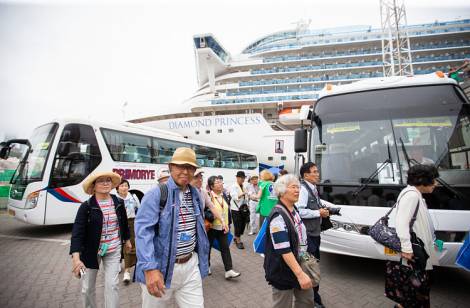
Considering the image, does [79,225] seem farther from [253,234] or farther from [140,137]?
[140,137]

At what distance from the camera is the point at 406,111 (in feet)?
11.6

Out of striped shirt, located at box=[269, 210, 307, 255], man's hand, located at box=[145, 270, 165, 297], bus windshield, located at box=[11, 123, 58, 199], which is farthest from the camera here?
bus windshield, located at box=[11, 123, 58, 199]

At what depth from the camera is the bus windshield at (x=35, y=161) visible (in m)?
6.07

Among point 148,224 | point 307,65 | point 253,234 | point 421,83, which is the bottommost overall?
point 253,234

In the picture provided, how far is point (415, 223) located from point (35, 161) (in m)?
8.13

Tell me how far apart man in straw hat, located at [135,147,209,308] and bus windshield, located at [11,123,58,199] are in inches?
239

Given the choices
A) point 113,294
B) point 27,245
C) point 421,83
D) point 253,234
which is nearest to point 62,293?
point 113,294

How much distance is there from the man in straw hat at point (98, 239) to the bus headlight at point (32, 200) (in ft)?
15.3

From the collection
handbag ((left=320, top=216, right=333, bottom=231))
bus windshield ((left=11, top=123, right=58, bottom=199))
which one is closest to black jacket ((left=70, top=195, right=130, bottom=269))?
handbag ((left=320, top=216, right=333, bottom=231))

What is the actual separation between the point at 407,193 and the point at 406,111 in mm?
A: 1962

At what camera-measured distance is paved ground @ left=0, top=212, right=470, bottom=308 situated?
9.71 ft

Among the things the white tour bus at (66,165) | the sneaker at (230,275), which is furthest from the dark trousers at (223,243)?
the white tour bus at (66,165)

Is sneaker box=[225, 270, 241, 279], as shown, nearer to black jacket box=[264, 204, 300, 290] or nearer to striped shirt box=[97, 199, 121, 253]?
striped shirt box=[97, 199, 121, 253]

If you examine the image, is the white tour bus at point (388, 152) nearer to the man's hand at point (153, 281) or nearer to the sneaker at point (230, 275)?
the sneaker at point (230, 275)
